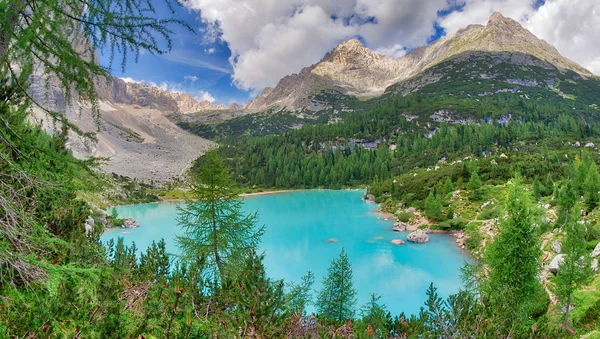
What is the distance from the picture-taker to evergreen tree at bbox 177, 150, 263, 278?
1244cm

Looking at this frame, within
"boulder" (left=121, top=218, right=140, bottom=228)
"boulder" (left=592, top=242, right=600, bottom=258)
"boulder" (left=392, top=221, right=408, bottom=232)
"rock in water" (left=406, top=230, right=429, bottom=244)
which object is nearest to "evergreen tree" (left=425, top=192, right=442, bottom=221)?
"boulder" (left=392, top=221, right=408, bottom=232)

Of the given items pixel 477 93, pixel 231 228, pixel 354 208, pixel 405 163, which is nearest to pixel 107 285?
pixel 231 228

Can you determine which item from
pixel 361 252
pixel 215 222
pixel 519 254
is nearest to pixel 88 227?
pixel 215 222

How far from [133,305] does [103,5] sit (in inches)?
175

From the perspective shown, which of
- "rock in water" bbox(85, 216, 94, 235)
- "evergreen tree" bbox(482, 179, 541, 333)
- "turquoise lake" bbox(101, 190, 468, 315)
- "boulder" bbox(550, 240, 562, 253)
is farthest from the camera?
"turquoise lake" bbox(101, 190, 468, 315)

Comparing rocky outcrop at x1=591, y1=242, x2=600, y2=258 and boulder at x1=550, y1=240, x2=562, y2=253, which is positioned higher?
boulder at x1=550, y1=240, x2=562, y2=253

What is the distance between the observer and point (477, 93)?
163750mm

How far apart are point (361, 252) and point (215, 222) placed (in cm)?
2001

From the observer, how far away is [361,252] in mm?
29297

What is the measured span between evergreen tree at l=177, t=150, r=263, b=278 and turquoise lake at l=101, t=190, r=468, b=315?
1344mm

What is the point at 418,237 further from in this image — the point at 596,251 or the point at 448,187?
the point at 448,187

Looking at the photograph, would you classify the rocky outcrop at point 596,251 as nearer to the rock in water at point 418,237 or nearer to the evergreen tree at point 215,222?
the rock in water at point 418,237

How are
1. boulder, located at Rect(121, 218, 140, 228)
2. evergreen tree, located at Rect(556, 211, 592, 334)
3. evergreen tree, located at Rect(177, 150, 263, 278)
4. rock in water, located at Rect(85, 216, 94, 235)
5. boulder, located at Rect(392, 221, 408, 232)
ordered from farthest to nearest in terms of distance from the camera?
boulder, located at Rect(121, 218, 140, 228) → boulder, located at Rect(392, 221, 408, 232) → evergreen tree, located at Rect(177, 150, 263, 278) → evergreen tree, located at Rect(556, 211, 592, 334) → rock in water, located at Rect(85, 216, 94, 235)

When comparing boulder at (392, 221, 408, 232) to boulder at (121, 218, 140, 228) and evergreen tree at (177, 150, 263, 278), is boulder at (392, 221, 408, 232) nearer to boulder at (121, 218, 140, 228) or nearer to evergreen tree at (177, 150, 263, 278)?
evergreen tree at (177, 150, 263, 278)
